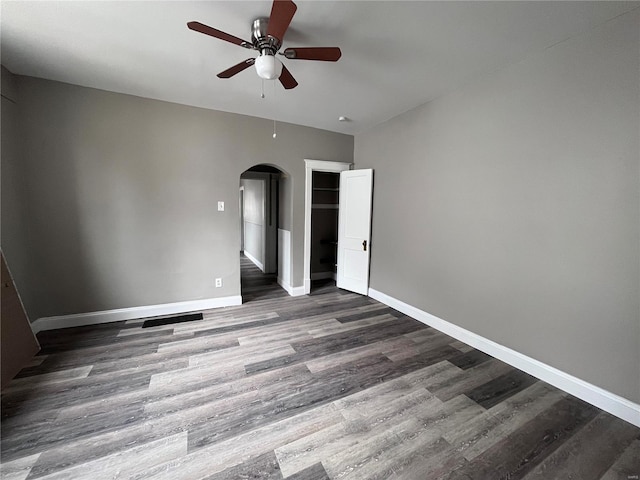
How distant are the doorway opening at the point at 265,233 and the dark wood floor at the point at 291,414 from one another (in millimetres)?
1843

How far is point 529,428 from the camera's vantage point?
1725 millimetres

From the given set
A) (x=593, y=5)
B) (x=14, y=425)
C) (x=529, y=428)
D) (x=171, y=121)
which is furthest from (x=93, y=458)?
(x=593, y=5)

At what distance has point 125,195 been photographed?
3131mm

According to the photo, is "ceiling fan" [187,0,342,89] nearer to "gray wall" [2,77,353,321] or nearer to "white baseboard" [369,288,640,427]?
"gray wall" [2,77,353,321]

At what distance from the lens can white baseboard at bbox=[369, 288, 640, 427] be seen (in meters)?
1.82

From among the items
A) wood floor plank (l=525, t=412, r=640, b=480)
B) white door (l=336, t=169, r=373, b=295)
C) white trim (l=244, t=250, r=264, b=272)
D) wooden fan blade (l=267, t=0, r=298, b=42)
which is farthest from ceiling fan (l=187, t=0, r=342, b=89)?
white trim (l=244, t=250, r=264, b=272)

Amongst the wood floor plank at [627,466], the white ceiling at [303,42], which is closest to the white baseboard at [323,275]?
the white ceiling at [303,42]

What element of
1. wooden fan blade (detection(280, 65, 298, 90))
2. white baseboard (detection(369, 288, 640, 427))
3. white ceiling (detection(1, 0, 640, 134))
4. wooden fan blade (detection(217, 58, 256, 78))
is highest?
white ceiling (detection(1, 0, 640, 134))

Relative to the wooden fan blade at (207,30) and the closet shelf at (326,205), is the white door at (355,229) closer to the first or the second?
the closet shelf at (326,205)

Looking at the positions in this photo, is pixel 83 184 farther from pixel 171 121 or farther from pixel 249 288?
pixel 249 288

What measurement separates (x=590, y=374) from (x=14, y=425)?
13.9 ft

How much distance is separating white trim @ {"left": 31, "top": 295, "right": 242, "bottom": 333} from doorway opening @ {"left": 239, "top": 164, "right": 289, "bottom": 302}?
49cm

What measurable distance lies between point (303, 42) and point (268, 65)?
0.57 meters

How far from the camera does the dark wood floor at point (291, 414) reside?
56.7 inches
